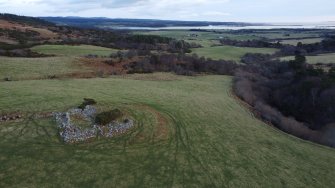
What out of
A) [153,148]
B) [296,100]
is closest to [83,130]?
[153,148]

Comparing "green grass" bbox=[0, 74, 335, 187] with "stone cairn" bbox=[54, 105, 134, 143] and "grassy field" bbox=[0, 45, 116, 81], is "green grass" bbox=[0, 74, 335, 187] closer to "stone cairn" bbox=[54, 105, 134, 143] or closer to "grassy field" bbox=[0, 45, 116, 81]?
"stone cairn" bbox=[54, 105, 134, 143]

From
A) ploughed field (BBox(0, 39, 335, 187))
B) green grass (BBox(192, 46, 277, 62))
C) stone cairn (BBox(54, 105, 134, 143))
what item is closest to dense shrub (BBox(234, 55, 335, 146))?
ploughed field (BBox(0, 39, 335, 187))

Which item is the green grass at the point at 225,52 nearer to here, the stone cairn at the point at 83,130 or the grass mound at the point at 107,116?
the grass mound at the point at 107,116

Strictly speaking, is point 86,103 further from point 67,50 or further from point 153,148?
point 67,50

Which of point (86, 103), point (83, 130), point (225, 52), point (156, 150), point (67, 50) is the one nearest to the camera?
point (156, 150)

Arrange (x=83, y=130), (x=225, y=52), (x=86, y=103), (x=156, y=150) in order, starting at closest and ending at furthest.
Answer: (x=156, y=150)
(x=83, y=130)
(x=86, y=103)
(x=225, y=52)

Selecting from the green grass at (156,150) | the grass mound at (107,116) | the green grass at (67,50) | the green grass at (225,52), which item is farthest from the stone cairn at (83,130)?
the green grass at (225,52)

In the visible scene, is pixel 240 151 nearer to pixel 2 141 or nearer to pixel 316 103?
pixel 2 141
